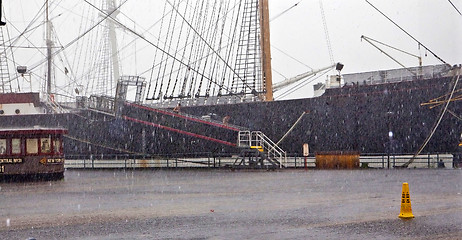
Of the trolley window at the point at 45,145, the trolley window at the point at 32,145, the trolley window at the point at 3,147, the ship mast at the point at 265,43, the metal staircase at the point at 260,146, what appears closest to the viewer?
the trolley window at the point at 3,147

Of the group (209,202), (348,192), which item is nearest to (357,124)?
(348,192)

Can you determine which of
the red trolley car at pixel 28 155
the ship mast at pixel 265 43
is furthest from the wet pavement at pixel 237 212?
the ship mast at pixel 265 43

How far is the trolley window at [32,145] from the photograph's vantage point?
1058 inches

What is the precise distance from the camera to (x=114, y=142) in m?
44.8

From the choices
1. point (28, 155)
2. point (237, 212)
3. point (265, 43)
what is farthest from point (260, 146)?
point (237, 212)

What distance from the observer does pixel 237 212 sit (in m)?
13.3

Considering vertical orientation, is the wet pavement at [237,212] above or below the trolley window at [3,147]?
below

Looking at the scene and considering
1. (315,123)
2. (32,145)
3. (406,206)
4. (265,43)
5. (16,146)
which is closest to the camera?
(406,206)

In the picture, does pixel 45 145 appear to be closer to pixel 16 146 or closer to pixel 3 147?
pixel 16 146

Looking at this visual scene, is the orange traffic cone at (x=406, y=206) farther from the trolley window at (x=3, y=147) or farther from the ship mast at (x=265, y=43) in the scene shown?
the ship mast at (x=265, y=43)

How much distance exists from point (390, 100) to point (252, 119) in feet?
28.3

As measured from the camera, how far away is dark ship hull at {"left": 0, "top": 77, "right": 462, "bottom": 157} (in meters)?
35.2

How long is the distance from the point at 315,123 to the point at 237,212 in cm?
2516

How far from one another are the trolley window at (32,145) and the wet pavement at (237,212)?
20.3 feet
